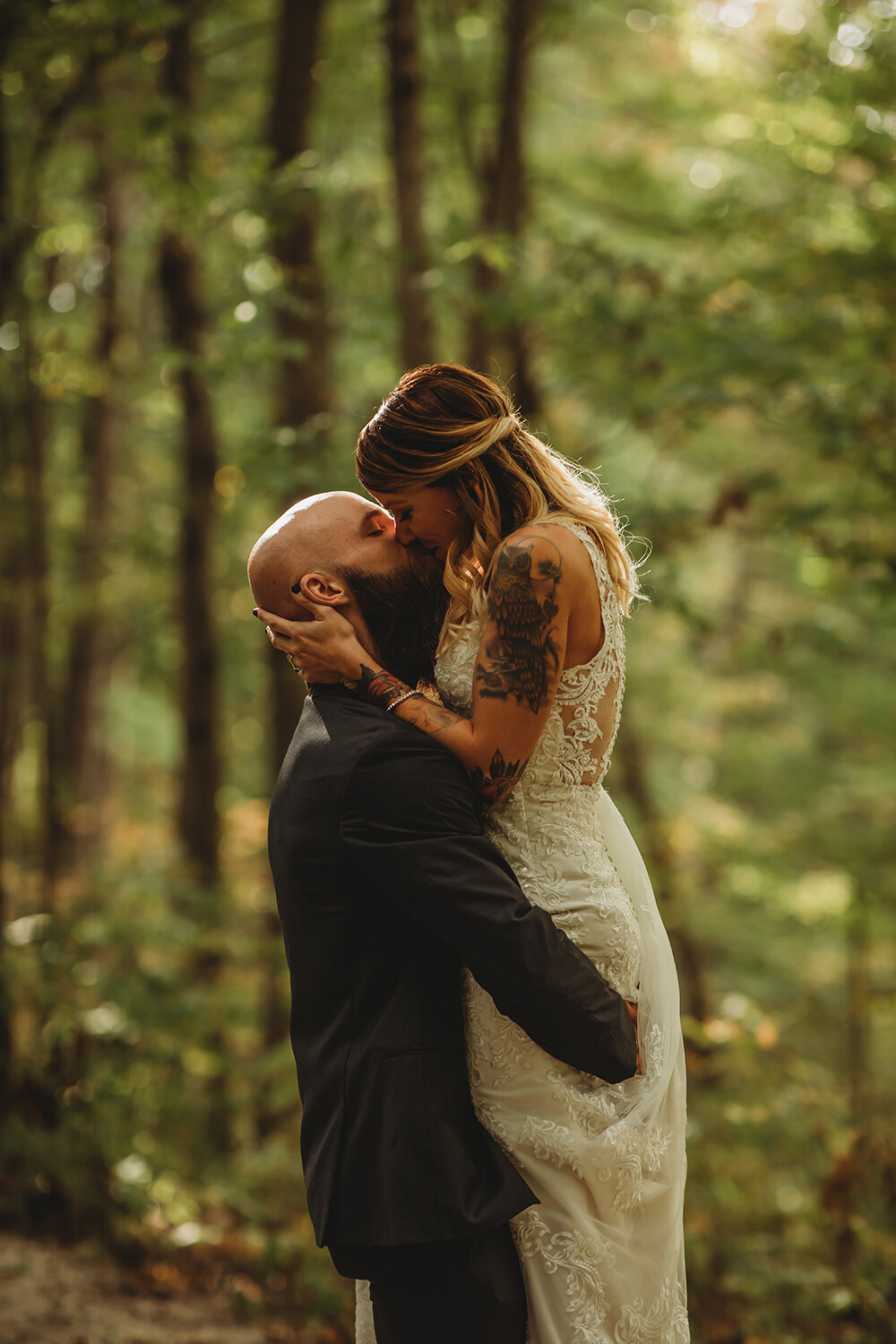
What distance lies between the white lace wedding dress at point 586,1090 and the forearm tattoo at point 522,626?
0.42 feet

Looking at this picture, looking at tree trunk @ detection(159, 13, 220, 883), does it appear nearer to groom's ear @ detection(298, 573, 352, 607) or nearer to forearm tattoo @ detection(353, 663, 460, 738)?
groom's ear @ detection(298, 573, 352, 607)

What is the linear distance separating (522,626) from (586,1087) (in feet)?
3.23

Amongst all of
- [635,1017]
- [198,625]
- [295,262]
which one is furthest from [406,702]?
[198,625]

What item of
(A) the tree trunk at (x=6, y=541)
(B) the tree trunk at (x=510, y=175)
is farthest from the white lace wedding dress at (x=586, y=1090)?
(B) the tree trunk at (x=510, y=175)

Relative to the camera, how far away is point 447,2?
7.80 meters

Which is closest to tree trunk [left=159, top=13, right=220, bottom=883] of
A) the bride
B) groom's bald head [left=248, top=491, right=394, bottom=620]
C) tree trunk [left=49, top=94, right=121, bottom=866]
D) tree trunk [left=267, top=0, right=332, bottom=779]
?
tree trunk [left=267, top=0, right=332, bottom=779]

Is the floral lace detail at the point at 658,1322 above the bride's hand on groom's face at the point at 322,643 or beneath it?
beneath

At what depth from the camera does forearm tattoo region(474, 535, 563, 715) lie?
213 centimetres

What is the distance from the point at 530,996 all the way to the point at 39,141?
5.03 m

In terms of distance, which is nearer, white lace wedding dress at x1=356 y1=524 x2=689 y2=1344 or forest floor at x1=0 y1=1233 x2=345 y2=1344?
white lace wedding dress at x1=356 y1=524 x2=689 y2=1344

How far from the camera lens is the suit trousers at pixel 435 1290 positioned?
206 cm

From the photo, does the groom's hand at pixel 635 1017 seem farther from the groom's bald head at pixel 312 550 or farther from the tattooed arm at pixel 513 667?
the groom's bald head at pixel 312 550

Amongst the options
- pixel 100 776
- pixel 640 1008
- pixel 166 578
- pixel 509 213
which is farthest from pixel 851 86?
pixel 100 776

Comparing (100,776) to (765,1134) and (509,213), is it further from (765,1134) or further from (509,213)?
(765,1134)
